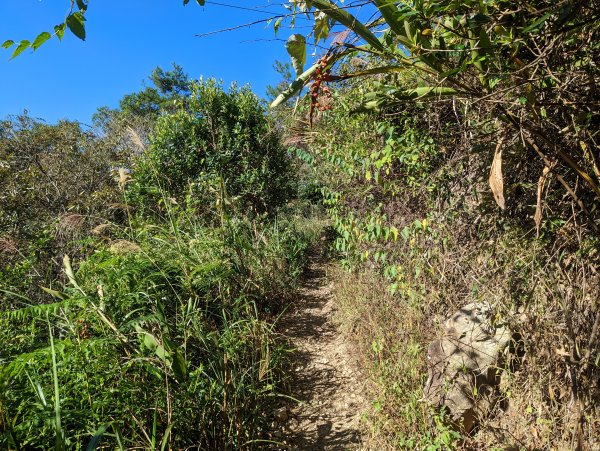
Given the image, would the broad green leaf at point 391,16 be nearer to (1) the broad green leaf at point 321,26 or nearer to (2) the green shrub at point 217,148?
(1) the broad green leaf at point 321,26

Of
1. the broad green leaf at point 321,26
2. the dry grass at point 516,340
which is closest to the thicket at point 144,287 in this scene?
the dry grass at point 516,340

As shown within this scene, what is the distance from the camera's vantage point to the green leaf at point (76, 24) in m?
1.08

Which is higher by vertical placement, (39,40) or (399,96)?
(39,40)

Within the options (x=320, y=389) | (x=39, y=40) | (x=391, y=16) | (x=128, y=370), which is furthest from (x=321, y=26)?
(x=320, y=389)

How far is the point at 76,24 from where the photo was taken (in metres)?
1.09

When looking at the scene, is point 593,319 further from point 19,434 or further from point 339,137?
point 339,137

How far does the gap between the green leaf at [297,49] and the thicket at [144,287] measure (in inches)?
61.6

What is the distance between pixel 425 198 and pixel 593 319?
6.11 feet

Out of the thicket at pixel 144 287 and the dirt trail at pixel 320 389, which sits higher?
the thicket at pixel 144 287

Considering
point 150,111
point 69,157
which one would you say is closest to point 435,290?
point 69,157

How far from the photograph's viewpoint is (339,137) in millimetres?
4680

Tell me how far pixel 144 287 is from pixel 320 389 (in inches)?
75.3

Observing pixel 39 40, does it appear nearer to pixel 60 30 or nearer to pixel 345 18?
pixel 60 30

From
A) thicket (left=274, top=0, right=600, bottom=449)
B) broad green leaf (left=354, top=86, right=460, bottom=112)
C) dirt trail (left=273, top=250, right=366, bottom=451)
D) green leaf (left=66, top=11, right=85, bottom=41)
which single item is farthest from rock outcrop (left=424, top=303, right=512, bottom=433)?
green leaf (left=66, top=11, right=85, bottom=41)
